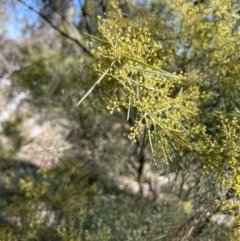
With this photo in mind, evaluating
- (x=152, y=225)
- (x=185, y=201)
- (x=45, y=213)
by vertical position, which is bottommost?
(x=45, y=213)

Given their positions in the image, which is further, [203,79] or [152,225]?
[152,225]

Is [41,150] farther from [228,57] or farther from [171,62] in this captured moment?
[228,57]

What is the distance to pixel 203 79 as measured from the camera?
147 cm

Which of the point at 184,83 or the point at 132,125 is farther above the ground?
the point at 184,83

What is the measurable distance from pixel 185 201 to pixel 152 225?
0.17 meters

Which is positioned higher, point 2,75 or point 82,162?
point 2,75

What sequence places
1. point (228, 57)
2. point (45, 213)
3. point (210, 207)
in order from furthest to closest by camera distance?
1. point (45, 213)
2. point (228, 57)
3. point (210, 207)

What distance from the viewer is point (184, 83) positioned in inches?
55.1

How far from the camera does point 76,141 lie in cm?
281

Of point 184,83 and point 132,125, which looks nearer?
point 184,83

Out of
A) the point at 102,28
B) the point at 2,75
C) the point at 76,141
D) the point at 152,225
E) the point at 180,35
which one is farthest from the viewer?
the point at 2,75

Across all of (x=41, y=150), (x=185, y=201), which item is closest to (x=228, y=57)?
(x=185, y=201)

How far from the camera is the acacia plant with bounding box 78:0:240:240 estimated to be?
36.7 inches

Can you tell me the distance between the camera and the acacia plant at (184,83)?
0.93 metres
